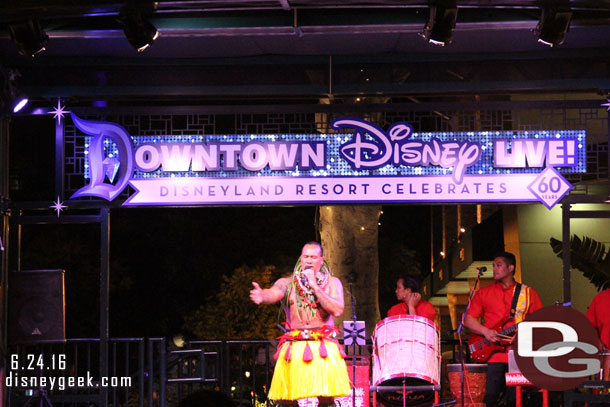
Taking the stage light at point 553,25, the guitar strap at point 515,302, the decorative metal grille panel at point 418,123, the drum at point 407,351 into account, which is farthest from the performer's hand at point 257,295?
the stage light at point 553,25

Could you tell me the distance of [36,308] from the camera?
1102 cm

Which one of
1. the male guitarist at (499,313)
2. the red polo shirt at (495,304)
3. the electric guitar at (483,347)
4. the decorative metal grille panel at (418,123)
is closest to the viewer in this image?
the male guitarist at (499,313)

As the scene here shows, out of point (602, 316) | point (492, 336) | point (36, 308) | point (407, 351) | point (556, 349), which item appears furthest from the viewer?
point (36, 308)

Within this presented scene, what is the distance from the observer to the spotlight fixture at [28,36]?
29.3 feet

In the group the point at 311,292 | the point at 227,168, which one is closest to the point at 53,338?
the point at 227,168

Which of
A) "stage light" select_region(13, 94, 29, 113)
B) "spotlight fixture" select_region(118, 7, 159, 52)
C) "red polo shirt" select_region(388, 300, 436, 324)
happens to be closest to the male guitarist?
"red polo shirt" select_region(388, 300, 436, 324)

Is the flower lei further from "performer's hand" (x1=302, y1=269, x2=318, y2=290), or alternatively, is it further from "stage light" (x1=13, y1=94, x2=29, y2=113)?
"stage light" (x1=13, y1=94, x2=29, y2=113)

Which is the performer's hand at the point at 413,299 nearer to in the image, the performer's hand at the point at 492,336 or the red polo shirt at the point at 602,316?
the performer's hand at the point at 492,336

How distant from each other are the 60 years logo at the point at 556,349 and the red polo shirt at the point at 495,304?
0.60 meters

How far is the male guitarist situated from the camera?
10133 millimetres

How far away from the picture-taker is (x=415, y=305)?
36.6 ft

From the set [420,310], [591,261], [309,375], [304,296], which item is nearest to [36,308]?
[304,296]

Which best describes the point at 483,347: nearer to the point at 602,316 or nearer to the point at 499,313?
the point at 499,313

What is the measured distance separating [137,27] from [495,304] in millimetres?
4758
